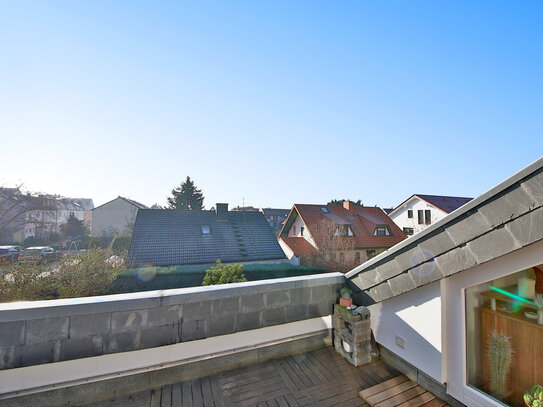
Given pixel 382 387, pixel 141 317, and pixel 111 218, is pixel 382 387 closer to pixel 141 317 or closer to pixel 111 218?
pixel 141 317

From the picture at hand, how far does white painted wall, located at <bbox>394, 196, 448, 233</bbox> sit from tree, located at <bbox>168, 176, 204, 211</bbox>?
25.8 m

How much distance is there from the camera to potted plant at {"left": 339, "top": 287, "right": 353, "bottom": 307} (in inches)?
120

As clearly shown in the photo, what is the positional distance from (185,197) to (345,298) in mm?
33772

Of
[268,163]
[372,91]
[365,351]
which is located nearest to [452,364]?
[365,351]

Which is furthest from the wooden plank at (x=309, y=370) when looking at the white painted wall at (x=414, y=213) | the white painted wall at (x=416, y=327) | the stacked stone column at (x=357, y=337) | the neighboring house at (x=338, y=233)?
the white painted wall at (x=414, y=213)

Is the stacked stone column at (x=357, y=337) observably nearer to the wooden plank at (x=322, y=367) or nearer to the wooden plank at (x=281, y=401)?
the wooden plank at (x=322, y=367)

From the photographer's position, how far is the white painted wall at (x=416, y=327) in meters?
2.32

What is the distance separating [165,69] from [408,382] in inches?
336

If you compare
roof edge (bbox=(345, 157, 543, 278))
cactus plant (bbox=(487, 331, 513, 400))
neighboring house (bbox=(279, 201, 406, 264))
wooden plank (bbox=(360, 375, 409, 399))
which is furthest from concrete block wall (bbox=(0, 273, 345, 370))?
neighboring house (bbox=(279, 201, 406, 264))

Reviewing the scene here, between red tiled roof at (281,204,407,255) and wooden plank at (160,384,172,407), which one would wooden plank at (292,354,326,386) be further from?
red tiled roof at (281,204,407,255)

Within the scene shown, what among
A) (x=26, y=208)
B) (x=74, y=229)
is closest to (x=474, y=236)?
(x=26, y=208)

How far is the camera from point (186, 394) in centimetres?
228

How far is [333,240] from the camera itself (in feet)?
54.0

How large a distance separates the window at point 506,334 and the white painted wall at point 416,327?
0.80 feet
